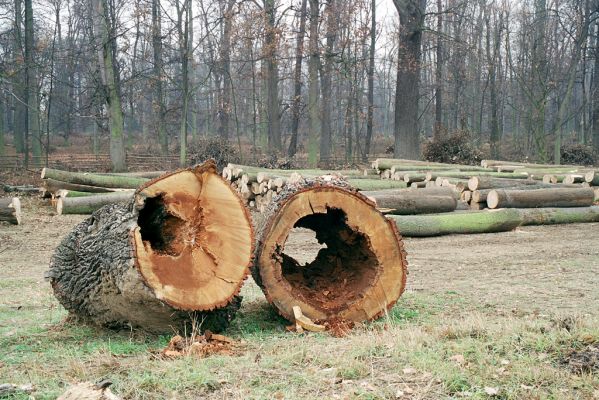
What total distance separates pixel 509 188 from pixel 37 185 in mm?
13245

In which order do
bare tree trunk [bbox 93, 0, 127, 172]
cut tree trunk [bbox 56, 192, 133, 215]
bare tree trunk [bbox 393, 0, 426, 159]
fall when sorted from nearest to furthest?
cut tree trunk [bbox 56, 192, 133, 215] → bare tree trunk [bbox 93, 0, 127, 172] → bare tree trunk [bbox 393, 0, 426, 159]

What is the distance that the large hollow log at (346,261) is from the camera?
537 cm

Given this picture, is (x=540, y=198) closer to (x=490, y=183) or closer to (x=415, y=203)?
(x=490, y=183)

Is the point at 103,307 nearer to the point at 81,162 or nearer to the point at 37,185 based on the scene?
the point at 37,185

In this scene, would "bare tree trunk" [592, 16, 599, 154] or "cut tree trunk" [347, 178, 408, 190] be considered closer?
"cut tree trunk" [347, 178, 408, 190]

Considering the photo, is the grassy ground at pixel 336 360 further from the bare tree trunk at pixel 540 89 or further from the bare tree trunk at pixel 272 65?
the bare tree trunk at pixel 540 89

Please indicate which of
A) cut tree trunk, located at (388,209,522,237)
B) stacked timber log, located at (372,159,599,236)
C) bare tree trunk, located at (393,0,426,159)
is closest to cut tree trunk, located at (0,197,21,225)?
stacked timber log, located at (372,159,599,236)

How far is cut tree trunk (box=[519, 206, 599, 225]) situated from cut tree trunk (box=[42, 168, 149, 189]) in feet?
30.7

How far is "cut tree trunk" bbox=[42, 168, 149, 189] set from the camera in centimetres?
1575

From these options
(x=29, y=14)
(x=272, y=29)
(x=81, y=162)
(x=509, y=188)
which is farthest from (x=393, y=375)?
(x=29, y=14)

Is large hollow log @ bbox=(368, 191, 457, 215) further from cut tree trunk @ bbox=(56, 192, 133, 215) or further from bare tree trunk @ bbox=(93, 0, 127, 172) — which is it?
bare tree trunk @ bbox=(93, 0, 127, 172)

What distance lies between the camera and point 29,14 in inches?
949

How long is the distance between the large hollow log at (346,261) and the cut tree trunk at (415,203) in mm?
6373

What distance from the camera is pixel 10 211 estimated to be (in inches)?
499
